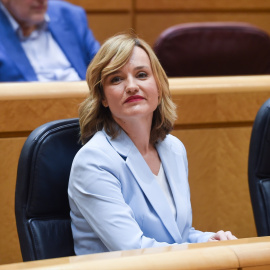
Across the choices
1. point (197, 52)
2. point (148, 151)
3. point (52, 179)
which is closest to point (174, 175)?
point (148, 151)

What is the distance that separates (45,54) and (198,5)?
0.72 meters

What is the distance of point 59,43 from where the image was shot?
120 cm

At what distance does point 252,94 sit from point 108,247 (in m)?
0.42

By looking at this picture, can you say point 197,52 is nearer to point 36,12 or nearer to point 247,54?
point 247,54

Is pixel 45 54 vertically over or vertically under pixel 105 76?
under

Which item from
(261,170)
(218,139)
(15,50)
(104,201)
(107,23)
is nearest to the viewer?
(104,201)

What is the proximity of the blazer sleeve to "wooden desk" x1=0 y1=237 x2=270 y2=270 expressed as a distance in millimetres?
145

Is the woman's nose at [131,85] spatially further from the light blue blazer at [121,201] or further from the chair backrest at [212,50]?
the chair backrest at [212,50]

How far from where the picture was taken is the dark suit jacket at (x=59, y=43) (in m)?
1.11

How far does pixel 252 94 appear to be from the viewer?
37.0 inches

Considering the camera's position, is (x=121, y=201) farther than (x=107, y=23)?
No

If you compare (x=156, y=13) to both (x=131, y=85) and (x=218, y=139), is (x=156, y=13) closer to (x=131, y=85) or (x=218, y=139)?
(x=218, y=139)

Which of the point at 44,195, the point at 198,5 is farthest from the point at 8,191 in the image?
the point at 198,5

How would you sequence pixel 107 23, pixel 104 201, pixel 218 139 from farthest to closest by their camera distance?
pixel 107 23
pixel 218 139
pixel 104 201
